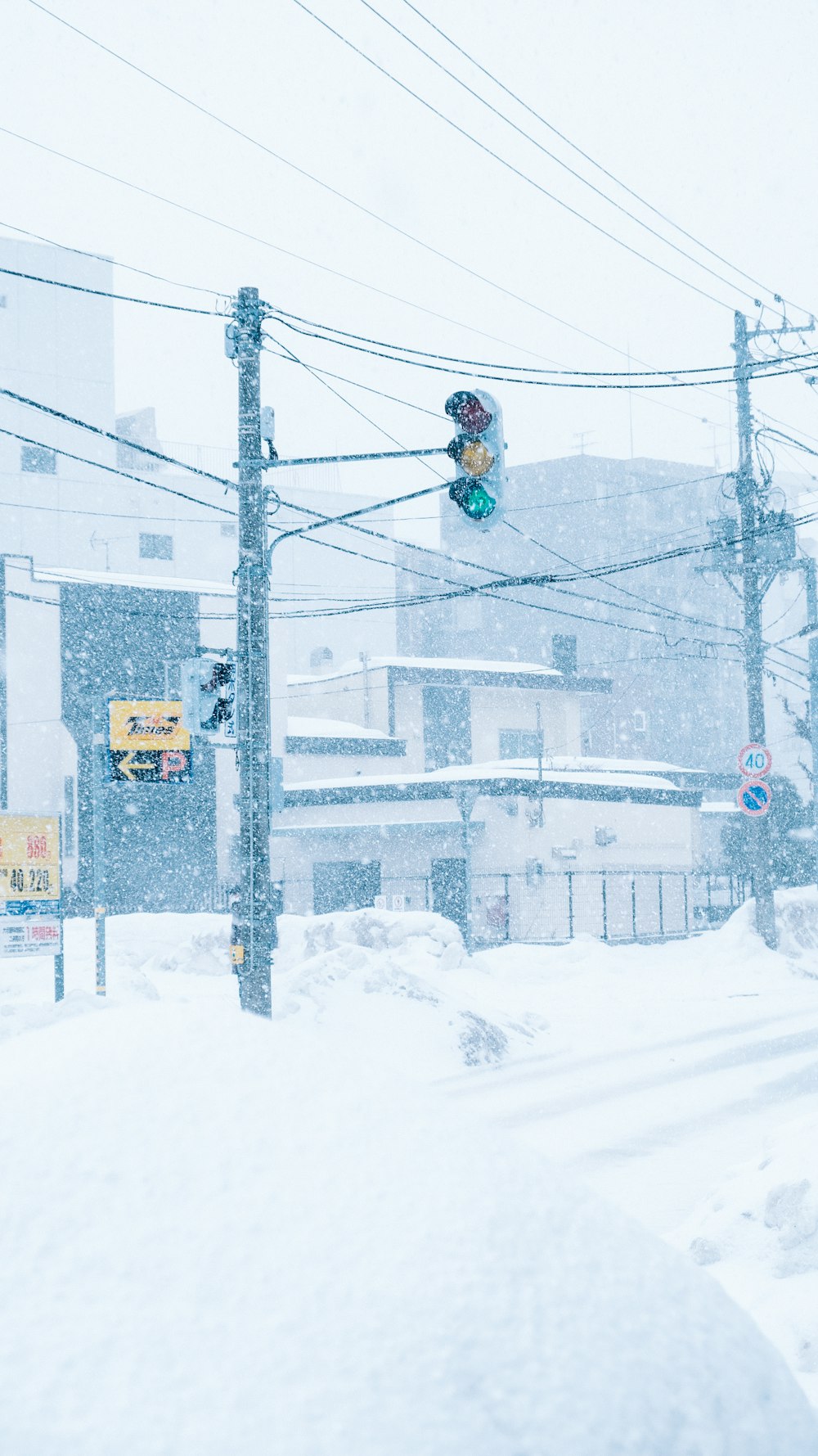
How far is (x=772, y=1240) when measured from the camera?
6.77 metres

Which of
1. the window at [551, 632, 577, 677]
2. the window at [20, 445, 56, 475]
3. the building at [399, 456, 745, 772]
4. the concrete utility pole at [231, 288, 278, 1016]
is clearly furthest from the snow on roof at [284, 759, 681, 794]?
the concrete utility pole at [231, 288, 278, 1016]

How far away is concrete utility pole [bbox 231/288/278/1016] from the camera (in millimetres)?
13625

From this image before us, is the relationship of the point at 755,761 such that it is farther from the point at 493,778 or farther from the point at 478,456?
the point at 478,456

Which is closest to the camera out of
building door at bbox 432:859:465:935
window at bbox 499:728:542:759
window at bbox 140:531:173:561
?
building door at bbox 432:859:465:935

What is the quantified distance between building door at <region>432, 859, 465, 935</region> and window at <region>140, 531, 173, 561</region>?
2557 centimetres

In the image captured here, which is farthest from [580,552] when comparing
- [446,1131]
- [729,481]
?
[446,1131]

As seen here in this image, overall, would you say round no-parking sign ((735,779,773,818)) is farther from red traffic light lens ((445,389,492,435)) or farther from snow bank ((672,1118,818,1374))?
snow bank ((672,1118,818,1374))

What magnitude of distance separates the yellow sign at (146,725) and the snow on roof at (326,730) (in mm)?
18896

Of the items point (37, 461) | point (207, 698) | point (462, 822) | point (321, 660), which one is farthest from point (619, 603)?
point (207, 698)

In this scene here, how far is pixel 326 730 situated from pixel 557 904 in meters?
10.5

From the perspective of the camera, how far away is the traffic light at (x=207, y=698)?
14.1 meters

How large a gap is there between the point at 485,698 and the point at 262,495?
106 ft

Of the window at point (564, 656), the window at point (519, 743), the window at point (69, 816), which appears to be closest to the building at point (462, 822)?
the window at point (519, 743)

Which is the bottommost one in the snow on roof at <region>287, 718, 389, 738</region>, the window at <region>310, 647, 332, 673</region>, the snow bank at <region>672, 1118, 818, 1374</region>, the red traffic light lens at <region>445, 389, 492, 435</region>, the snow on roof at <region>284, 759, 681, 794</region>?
the snow bank at <region>672, 1118, 818, 1374</region>
